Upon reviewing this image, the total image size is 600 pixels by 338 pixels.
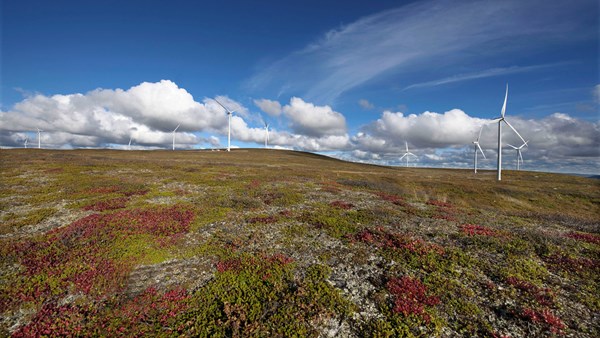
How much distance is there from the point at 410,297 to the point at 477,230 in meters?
14.9

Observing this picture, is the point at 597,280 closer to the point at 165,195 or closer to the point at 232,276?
the point at 232,276

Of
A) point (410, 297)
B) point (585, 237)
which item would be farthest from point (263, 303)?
point (585, 237)

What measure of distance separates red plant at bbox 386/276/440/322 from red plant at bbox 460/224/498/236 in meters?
12.0

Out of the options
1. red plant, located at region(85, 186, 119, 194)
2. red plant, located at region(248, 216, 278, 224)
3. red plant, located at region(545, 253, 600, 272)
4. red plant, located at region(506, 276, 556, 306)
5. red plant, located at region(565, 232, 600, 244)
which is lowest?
red plant, located at region(506, 276, 556, 306)

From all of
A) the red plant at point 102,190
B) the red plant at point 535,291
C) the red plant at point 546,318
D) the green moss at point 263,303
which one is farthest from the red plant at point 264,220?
the red plant at point 102,190

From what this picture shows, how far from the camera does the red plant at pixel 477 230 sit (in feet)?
74.0

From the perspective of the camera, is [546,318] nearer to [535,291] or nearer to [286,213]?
[535,291]

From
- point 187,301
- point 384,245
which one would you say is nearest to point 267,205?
point 384,245

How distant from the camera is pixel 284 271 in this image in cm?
1535

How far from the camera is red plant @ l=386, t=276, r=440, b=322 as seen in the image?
38.5 feet

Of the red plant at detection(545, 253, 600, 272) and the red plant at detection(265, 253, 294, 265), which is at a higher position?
the red plant at detection(265, 253, 294, 265)

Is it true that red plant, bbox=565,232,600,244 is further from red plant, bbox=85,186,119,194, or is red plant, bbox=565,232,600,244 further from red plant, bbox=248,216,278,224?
red plant, bbox=85,186,119,194

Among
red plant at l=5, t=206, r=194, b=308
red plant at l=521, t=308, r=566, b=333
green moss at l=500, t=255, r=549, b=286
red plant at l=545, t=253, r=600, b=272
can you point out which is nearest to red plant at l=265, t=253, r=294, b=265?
red plant at l=5, t=206, r=194, b=308

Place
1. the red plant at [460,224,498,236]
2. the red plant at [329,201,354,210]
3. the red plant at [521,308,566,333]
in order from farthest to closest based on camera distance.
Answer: the red plant at [329,201,354,210] → the red plant at [460,224,498,236] → the red plant at [521,308,566,333]
